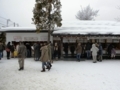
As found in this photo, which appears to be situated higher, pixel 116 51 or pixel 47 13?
pixel 47 13

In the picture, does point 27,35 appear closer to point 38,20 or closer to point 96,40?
point 38,20

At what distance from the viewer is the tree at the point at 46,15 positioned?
58.6 ft

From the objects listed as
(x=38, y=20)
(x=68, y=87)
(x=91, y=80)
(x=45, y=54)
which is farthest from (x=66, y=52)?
(x=68, y=87)

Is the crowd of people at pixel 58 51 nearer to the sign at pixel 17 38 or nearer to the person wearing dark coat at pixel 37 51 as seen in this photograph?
the person wearing dark coat at pixel 37 51

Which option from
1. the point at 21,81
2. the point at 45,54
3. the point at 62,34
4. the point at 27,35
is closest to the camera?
the point at 21,81

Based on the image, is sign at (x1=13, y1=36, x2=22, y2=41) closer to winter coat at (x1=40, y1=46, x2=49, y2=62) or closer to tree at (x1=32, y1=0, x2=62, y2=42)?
tree at (x1=32, y1=0, x2=62, y2=42)

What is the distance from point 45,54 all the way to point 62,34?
19.7 feet

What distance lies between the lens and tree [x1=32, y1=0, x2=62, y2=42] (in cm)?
1786

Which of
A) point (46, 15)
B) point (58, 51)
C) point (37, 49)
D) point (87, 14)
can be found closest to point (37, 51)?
point (37, 49)

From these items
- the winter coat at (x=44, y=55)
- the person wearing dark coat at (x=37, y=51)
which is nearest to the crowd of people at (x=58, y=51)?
the person wearing dark coat at (x=37, y=51)

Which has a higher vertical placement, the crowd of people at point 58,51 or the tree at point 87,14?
the tree at point 87,14

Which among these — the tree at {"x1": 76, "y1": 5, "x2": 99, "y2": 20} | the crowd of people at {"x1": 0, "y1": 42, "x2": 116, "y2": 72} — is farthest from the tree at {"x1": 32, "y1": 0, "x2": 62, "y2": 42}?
the tree at {"x1": 76, "y1": 5, "x2": 99, "y2": 20}

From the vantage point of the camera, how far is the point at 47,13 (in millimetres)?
17891

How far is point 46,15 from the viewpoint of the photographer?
59.0ft
